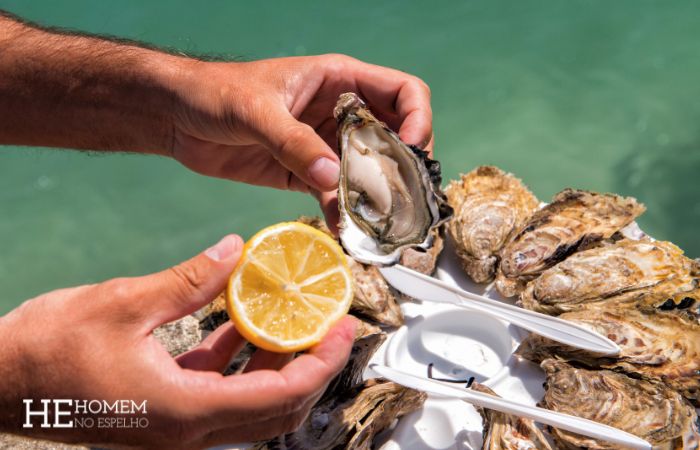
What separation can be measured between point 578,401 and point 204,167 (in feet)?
5.52

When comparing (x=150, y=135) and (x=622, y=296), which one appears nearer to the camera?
(x=622, y=296)

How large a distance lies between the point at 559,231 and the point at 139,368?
1748mm

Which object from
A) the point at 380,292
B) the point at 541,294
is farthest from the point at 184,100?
the point at 541,294

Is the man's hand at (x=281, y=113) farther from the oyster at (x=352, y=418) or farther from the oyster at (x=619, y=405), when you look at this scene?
the oyster at (x=619, y=405)

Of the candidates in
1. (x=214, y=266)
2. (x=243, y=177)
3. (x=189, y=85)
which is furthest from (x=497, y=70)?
(x=214, y=266)

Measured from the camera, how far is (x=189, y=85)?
2074 millimetres

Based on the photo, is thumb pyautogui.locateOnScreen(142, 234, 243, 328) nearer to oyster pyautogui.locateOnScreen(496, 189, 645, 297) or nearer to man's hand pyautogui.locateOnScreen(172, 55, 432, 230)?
man's hand pyautogui.locateOnScreen(172, 55, 432, 230)

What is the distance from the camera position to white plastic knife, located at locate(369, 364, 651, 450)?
162cm

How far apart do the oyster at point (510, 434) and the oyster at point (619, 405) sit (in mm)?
70

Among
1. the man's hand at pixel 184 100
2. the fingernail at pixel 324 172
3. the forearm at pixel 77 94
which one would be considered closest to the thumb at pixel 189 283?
the fingernail at pixel 324 172

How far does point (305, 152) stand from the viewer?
5.50 ft

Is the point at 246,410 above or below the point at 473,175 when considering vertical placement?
below

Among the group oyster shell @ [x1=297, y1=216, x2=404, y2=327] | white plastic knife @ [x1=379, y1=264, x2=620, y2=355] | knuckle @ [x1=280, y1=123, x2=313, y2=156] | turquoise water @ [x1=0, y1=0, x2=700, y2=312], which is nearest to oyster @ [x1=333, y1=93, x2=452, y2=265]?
knuckle @ [x1=280, y1=123, x2=313, y2=156]

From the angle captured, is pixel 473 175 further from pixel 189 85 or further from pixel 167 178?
pixel 167 178
